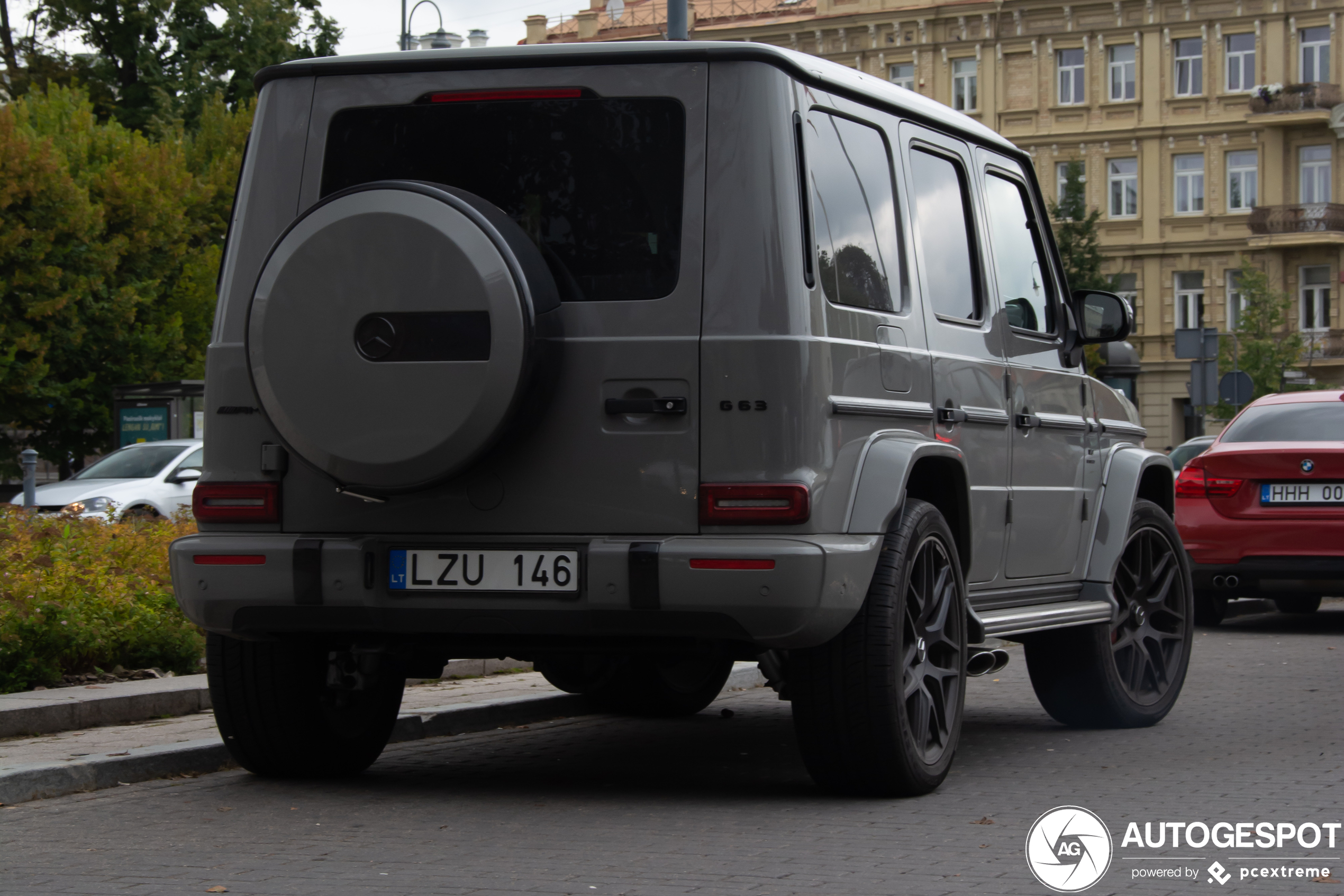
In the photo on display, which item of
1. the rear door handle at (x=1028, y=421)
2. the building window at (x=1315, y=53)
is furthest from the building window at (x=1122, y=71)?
the rear door handle at (x=1028, y=421)

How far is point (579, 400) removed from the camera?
5887 millimetres

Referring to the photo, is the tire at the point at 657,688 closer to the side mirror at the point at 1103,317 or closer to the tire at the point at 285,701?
the tire at the point at 285,701

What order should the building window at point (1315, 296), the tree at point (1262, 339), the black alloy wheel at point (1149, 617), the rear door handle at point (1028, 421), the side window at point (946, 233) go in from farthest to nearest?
the building window at point (1315, 296)
the tree at point (1262, 339)
the black alloy wheel at point (1149, 617)
the rear door handle at point (1028, 421)
the side window at point (946, 233)

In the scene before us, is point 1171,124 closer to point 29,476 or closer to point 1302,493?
point 29,476

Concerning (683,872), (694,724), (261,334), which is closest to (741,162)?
(261,334)

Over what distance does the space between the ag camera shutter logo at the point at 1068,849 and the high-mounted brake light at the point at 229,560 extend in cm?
246

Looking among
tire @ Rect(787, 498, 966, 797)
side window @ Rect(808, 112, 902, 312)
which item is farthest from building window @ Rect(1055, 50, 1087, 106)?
tire @ Rect(787, 498, 966, 797)

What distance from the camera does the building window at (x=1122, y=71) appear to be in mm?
58750

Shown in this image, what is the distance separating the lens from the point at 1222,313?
57938 millimetres

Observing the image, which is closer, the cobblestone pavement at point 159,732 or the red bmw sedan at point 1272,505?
the cobblestone pavement at point 159,732

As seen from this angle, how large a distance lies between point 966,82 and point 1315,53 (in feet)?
34.2

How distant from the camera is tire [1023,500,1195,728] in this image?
8133mm

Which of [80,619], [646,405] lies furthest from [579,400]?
[80,619]

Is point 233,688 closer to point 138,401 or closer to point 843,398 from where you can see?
point 843,398
